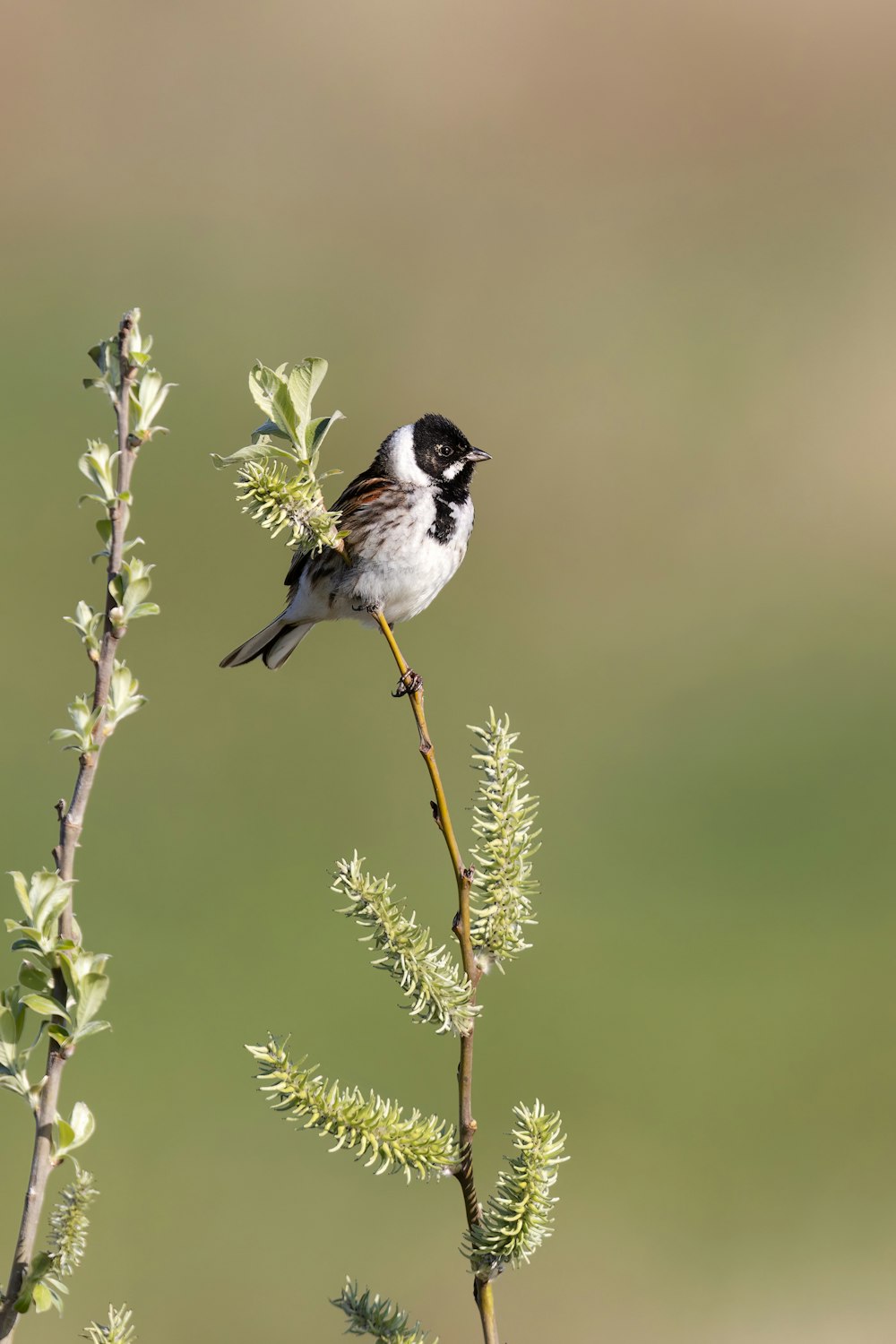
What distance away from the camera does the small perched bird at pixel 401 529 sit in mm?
2971

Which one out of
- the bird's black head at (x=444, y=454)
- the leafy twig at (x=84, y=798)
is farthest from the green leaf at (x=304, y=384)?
the bird's black head at (x=444, y=454)

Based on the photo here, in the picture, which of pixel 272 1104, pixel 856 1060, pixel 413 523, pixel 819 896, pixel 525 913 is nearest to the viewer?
pixel 272 1104

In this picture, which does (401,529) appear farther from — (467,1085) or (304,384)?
(467,1085)

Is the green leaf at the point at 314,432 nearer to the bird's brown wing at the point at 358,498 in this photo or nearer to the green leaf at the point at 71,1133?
the green leaf at the point at 71,1133

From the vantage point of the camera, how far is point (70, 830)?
79 cm

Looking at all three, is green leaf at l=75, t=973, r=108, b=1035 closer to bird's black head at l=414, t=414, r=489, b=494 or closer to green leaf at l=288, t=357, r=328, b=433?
green leaf at l=288, t=357, r=328, b=433

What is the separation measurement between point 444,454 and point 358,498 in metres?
0.20

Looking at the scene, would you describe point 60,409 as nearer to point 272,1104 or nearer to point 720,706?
point 720,706

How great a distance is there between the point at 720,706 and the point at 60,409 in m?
5.54

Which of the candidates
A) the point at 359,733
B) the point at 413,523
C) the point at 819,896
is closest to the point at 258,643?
the point at 413,523

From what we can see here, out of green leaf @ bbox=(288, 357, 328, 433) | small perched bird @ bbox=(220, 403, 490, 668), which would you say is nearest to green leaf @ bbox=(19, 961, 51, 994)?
green leaf @ bbox=(288, 357, 328, 433)

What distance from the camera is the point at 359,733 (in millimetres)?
8953

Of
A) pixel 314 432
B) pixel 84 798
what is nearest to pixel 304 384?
pixel 314 432

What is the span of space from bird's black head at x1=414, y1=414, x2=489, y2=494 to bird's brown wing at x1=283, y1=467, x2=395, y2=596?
8 cm
